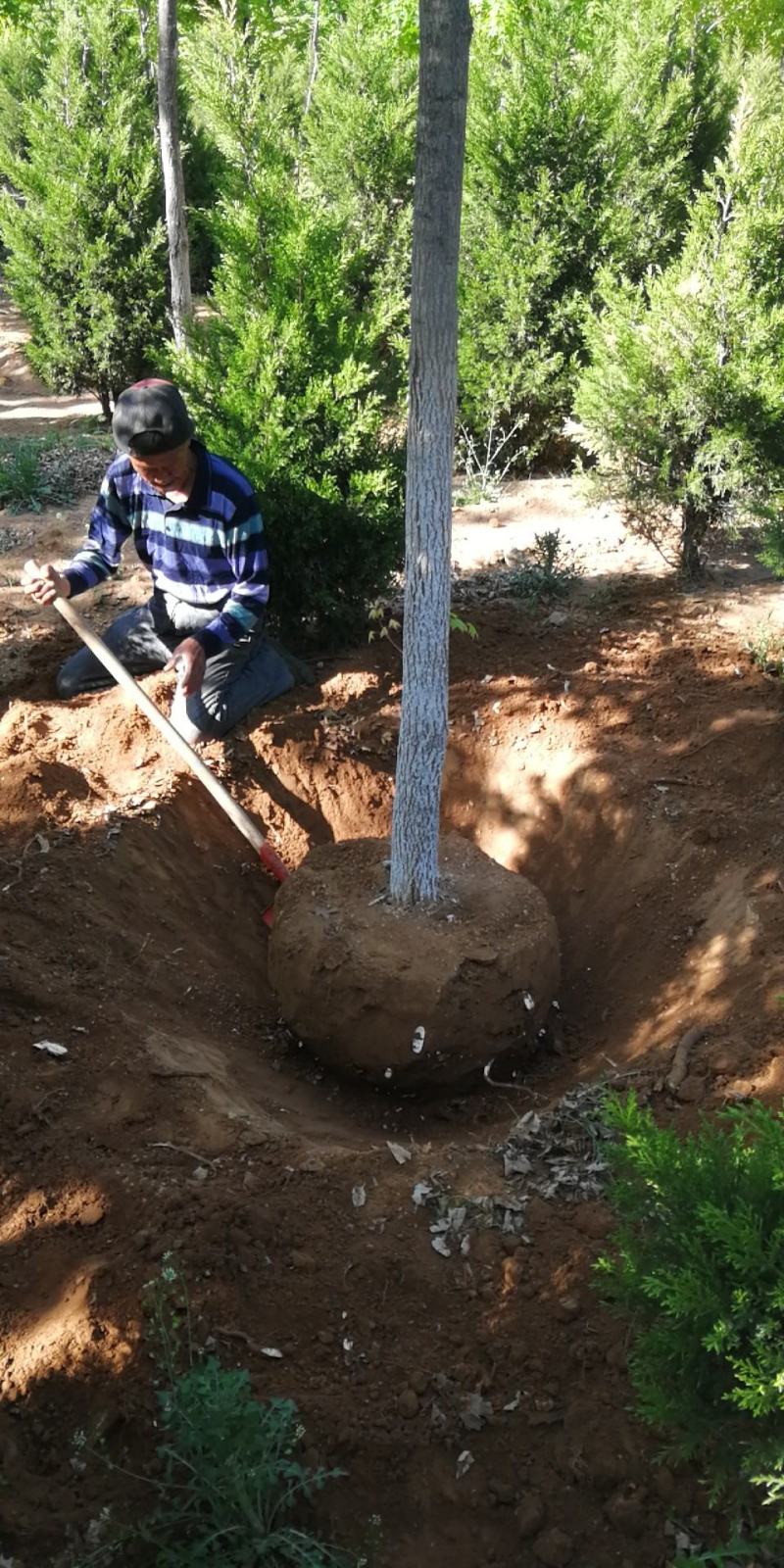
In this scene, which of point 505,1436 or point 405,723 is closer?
point 505,1436

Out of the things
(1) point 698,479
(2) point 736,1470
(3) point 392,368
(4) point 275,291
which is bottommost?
(2) point 736,1470

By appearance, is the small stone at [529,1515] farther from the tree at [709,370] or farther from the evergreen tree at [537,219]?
the evergreen tree at [537,219]

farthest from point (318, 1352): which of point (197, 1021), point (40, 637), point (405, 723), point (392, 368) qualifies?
point (392, 368)

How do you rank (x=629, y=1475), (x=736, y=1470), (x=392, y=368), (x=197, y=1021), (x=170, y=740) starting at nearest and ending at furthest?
(x=736, y=1470) < (x=629, y=1475) < (x=197, y=1021) < (x=170, y=740) < (x=392, y=368)

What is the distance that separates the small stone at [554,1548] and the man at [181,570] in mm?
3269

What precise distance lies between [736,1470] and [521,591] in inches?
198

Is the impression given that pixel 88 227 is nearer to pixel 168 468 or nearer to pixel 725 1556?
pixel 168 468

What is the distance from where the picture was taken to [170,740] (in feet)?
15.4

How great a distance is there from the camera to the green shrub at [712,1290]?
1.87 meters

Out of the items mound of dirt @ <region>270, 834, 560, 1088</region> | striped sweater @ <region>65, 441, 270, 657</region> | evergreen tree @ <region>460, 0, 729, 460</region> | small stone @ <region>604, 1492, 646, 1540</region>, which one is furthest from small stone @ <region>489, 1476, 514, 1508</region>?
evergreen tree @ <region>460, 0, 729, 460</region>

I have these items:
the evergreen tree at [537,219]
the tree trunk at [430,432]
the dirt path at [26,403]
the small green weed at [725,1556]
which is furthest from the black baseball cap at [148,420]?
the dirt path at [26,403]

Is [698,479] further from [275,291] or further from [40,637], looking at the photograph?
[40,637]

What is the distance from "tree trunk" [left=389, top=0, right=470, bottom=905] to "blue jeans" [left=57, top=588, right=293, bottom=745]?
1514 millimetres

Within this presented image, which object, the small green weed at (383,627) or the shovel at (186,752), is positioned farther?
the small green weed at (383,627)
